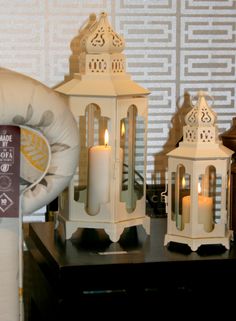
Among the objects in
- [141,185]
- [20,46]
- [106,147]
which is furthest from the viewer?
[20,46]

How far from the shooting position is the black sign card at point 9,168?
1.43 m

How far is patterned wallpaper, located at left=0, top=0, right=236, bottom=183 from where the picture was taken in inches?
78.5

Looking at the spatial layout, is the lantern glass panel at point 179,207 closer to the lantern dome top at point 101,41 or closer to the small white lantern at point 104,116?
the small white lantern at point 104,116

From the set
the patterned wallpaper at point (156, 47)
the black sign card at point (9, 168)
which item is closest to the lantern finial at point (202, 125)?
the black sign card at point (9, 168)

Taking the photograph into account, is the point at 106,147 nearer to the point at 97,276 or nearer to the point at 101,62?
the point at 101,62

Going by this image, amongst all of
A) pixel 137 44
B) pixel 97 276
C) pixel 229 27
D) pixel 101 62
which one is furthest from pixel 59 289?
pixel 229 27

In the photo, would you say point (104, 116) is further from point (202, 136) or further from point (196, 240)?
point (196, 240)

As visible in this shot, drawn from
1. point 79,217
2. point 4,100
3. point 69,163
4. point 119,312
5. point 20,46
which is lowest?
point 119,312

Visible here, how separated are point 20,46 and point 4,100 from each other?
0.63 metres

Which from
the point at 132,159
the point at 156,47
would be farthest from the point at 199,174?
the point at 156,47

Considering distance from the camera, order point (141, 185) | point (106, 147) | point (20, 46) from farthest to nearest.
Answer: point (20, 46) < point (141, 185) < point (106, 147)

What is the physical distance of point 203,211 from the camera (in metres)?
1.54

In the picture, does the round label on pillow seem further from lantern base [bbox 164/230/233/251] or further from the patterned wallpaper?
the patterned wallpaper

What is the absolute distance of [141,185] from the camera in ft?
5.46
